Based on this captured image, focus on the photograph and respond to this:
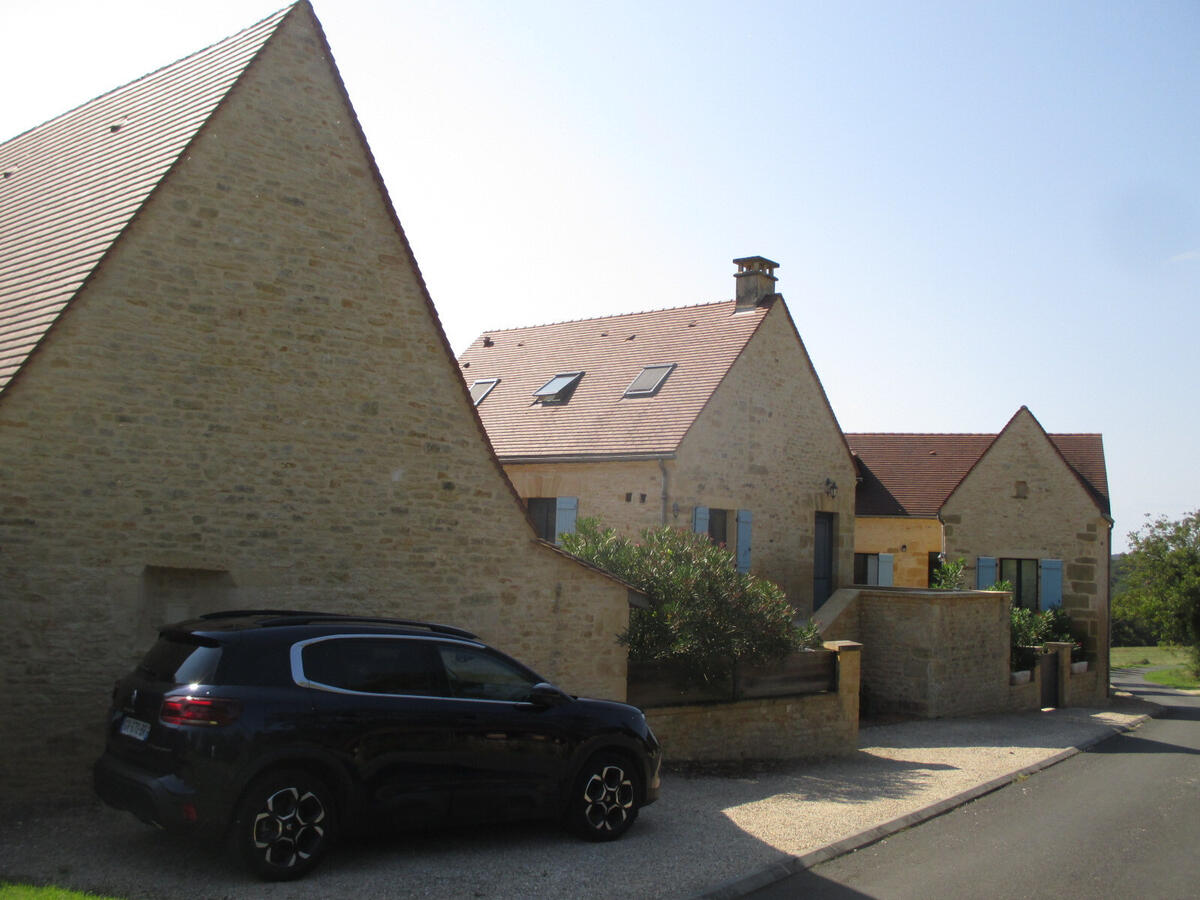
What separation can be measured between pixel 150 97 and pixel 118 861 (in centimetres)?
868

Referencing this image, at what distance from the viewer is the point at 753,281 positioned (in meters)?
21.1

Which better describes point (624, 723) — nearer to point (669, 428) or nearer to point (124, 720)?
point (124, 720)

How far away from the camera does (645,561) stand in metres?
13.3

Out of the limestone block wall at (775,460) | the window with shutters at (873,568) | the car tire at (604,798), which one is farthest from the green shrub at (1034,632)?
the car tire at (604,798)

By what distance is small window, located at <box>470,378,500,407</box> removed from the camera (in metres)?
22.9

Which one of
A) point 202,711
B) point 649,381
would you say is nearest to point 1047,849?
point 202,711

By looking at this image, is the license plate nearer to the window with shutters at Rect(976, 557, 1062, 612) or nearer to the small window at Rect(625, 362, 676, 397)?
the small window at Rect(625, 362, 676, 397)

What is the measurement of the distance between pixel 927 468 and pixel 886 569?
10.7 ft

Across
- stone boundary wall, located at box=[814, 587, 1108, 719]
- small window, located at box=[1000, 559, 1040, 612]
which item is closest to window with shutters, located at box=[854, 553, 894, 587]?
small window, located at box=[1000, 559, 1040, 612]

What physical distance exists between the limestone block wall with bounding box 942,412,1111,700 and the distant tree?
9.02m

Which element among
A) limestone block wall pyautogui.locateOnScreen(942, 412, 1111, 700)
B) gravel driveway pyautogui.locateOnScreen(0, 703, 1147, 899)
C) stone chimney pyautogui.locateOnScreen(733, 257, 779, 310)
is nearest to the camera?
gravel driveway pyautogui.locateOnScreen(0, 703, 1147, 899)

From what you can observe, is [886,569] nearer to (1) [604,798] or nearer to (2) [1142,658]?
(1) [604,798]

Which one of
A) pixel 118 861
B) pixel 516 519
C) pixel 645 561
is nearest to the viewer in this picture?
pixel 118 861

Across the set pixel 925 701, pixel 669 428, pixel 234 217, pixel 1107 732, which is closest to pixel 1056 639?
pixel 1107 732
